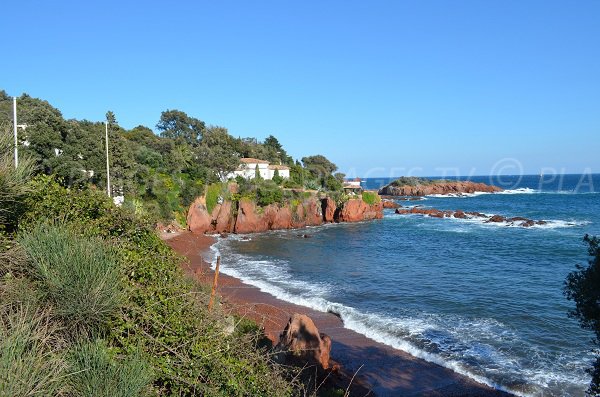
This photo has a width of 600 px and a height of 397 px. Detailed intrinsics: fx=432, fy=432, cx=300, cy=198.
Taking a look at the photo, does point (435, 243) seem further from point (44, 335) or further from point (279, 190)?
point (44, 335)

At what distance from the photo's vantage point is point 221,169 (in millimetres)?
49312

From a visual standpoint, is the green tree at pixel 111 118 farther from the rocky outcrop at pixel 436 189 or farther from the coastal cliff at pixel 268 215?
the rocky outcrop at pixel 436 189

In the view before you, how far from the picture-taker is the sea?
1395 cm

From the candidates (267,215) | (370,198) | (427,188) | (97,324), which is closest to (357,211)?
(370,198)

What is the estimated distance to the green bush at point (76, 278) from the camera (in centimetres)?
534

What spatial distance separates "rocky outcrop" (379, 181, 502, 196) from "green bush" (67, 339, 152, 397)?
104 m

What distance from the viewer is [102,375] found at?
177 inches

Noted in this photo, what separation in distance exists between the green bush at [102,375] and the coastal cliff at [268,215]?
37372mm

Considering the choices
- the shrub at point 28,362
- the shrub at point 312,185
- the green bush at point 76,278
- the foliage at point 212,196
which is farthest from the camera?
the shrub at point 312,185

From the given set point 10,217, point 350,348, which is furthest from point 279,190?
point 10,217

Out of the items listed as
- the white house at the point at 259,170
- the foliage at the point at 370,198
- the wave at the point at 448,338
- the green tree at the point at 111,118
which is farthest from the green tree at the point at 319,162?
the wave at the point at 448,338

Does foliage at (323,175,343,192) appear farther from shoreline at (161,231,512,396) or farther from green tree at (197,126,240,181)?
shoreline at (161,231,512,396)

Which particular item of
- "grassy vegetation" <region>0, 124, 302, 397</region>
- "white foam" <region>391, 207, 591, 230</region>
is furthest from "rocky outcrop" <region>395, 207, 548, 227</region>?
"grassy vegetation" <region>0, 124, 302, 397</region>

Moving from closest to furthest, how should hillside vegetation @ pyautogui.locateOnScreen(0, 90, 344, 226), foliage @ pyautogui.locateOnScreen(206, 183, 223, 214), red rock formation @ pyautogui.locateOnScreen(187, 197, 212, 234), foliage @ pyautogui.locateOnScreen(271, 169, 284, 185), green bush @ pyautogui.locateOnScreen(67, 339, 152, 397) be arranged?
green bush @ pyautogui.locateOnScreen(67, 339, 152, 397)
hillside vegetation @ pyautogui.locateOnScreen(0, 90, 344, 226)
red rock formation @ pyautogui.locateOnScreen(187, 197, 212, 234)
foliage @ pyautogui.locateOnScreen(206, 183, 223, 214)
foliage @ pyautogui.locateOnScreen(271, 169, 284, 185)
